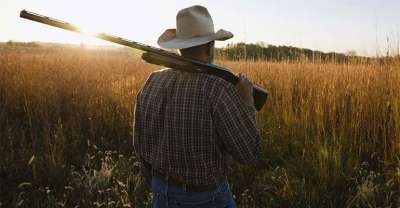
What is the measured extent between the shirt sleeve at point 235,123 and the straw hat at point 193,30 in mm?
221

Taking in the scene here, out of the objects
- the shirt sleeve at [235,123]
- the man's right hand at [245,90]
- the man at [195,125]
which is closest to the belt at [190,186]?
the man at [195,125]

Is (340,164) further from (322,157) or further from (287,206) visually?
(287,206)

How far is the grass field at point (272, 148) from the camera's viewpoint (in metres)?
3.38

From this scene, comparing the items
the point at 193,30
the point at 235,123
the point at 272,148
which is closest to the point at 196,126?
the point at 235,123

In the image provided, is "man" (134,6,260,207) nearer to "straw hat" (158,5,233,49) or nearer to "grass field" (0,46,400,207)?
"straw hat" (158,5,233,49)

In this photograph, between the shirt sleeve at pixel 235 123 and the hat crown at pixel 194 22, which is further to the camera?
the hat crown at pixel 194 22

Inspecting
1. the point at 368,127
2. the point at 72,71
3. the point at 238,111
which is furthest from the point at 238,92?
the point at 72,71

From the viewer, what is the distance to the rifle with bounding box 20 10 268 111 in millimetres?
1789

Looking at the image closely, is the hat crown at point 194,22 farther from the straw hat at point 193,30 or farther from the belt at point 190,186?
the belt at point 190,186

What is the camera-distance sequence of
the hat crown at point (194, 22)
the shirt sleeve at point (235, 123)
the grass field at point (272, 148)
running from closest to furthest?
the shirt sleeve at point (235, 123)
the hat crown at point (194, 22)
the grass field at point (272, 148)

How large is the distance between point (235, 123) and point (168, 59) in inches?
15.3

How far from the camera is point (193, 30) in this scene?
1840mm

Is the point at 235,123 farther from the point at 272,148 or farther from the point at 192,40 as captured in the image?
the point at 272,148

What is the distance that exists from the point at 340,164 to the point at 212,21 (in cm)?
203
